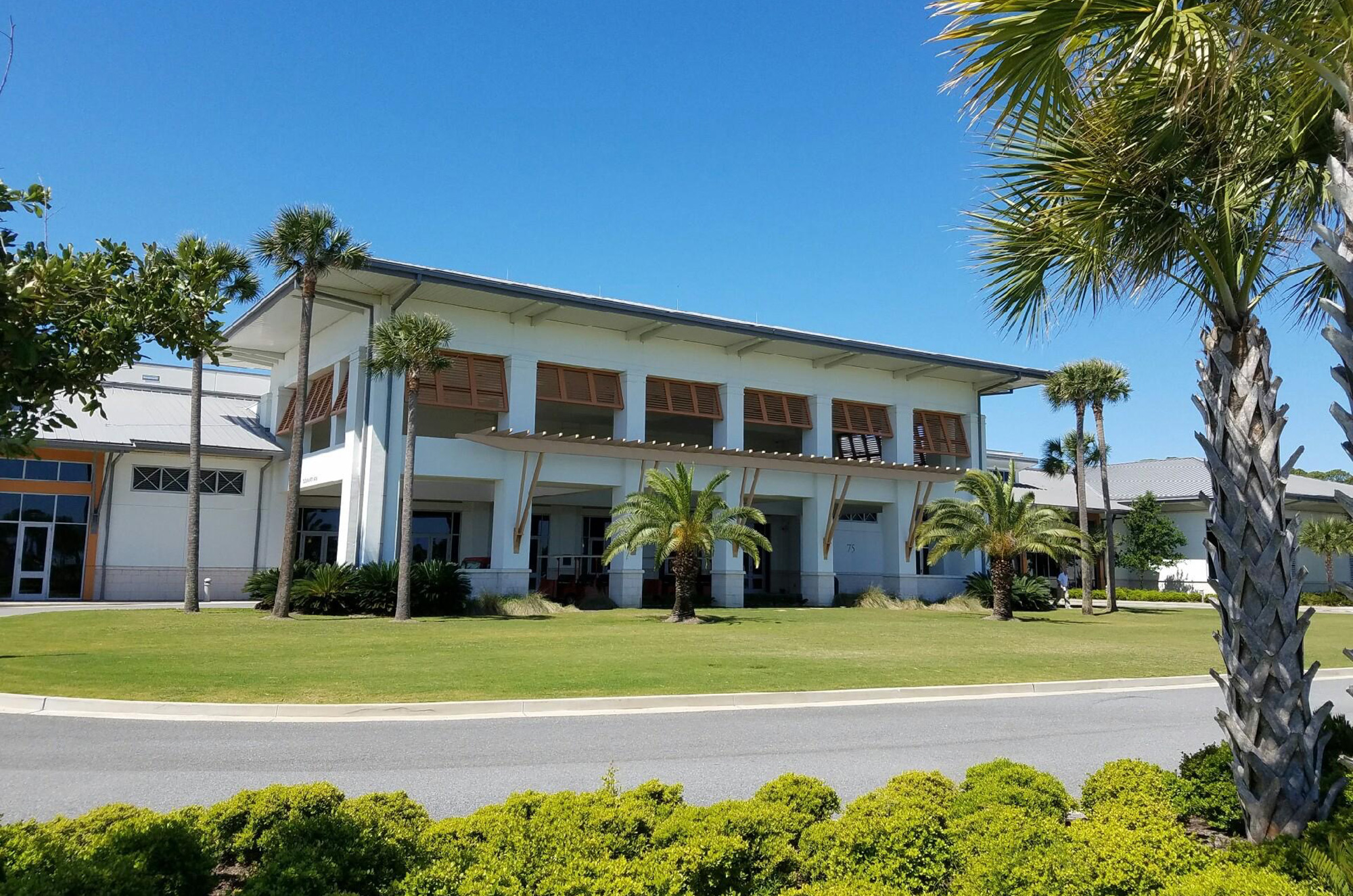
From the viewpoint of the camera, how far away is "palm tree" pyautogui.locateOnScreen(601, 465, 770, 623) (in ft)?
85.6

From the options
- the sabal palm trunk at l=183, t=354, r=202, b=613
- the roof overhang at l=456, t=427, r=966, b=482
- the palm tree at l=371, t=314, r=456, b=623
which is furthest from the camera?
the roof overhang at l=456, t=427, r=966, b=482

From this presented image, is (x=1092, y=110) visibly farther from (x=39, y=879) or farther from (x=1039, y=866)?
(x=39, y=879)

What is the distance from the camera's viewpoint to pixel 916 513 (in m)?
38.1

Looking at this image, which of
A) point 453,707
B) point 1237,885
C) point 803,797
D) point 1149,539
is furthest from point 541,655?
point 1149,539

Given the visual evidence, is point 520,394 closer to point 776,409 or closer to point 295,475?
→ point 295,475

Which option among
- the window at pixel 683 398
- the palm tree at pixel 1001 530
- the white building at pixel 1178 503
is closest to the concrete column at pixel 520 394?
the window at pixel 683 398

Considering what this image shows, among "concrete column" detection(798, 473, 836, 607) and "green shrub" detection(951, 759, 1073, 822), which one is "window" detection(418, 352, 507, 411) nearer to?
"concrete column" detection(798, 473, 836, 607)

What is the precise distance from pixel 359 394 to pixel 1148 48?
2726 centimetres

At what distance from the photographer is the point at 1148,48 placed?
4754 millimetres

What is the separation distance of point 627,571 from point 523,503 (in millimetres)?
4487

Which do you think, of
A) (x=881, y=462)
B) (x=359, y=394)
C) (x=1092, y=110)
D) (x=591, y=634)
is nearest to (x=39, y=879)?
(x=1092, y=110)

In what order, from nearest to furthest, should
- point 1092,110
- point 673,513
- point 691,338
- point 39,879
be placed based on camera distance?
point 39,879
point 1092,110
point 673,513
point 691,338

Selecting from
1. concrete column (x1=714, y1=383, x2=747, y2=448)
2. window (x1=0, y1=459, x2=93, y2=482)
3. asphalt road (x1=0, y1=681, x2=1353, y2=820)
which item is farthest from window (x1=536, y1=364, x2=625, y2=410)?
asphalt road (x1=0, y1=681, x2=1353, y2=820)

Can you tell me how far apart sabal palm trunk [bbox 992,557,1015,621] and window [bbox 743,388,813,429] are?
9337 millimetres
